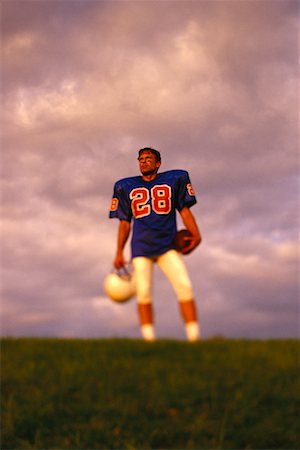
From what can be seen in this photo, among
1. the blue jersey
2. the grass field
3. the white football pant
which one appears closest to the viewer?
the blue jersey

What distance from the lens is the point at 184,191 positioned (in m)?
1.25

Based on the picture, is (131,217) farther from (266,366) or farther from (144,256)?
(266,366)

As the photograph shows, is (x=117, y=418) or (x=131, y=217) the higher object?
(x=131, y=217)

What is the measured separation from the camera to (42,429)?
16.1 m

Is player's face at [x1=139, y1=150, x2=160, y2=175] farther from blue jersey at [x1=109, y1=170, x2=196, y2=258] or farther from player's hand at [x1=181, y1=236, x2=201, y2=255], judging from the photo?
player's hand at [x1=181, y1=236, x2=201, y2=255]

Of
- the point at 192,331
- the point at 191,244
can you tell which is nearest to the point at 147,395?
the point at 192,331

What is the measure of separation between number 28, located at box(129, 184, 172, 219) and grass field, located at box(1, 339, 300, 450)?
43.6 ft

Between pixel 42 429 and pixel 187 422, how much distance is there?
13.4ft

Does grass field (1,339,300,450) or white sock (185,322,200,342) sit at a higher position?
white sock (185,322,200,342)

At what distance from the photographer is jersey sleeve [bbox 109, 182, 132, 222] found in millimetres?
1258

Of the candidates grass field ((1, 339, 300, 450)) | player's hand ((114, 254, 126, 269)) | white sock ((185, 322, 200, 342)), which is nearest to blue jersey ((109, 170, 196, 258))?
player's hand ((114, 254, 126, 269))

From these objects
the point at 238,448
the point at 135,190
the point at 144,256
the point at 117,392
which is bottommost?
the point at 238,448

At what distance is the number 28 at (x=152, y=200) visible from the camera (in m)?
1.24

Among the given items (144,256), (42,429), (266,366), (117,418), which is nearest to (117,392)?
(117,418)
